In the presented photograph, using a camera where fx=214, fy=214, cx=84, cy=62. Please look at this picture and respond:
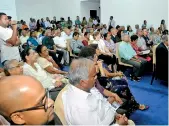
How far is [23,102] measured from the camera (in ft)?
2.80

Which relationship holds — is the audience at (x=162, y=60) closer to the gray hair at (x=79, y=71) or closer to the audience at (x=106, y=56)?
the audience at (x=106, y=56)

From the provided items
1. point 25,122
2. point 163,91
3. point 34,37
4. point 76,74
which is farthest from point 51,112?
point 34,37

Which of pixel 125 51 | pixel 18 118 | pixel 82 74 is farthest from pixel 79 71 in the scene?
pixel 125 51

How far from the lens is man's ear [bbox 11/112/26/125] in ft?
2.82

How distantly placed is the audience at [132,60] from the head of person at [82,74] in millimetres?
2802

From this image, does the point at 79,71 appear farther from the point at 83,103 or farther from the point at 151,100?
the point at 151,100

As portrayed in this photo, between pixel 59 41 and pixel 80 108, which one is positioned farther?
pixel 59 41

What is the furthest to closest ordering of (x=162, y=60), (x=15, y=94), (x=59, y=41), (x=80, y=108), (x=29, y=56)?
(x=59, y=41), (x=162, y=60), (x=29, y=56), (x=80, y=108), (x=15, y=94)

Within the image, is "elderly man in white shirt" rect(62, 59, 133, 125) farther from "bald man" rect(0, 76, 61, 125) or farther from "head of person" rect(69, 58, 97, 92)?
"bald man" rect(0, 76, 61, 125)

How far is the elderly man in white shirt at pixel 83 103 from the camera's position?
4.82 ft

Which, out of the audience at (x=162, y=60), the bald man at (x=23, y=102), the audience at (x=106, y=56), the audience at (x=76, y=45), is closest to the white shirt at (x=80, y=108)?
the bald man at (x=23, y=102)

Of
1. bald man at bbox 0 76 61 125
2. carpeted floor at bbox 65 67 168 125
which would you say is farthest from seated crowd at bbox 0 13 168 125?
carpeted floor at bbox 65 67 168 125

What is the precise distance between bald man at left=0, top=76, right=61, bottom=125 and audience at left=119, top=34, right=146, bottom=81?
3.64 metres

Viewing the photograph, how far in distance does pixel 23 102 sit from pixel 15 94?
0.05m
